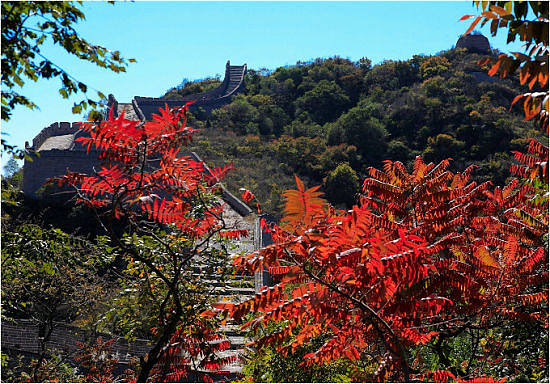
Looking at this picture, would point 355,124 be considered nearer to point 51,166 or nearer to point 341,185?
point 341,185

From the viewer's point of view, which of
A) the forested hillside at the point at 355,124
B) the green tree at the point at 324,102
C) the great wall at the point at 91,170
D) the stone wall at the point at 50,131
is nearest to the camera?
the great wall at the point at 91,170

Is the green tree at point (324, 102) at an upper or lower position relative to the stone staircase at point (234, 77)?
lower

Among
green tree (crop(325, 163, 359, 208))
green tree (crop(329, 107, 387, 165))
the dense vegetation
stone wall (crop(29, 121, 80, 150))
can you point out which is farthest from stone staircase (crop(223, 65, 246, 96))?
the dense vegetation

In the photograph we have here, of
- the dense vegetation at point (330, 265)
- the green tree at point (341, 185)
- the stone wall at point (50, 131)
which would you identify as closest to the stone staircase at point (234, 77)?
the stone wall at point (50, 131)

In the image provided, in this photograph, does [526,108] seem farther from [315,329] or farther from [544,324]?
[544,324]

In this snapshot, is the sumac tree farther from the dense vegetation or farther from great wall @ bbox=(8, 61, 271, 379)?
great wall @ bbox=(8, 61, 271, 379)

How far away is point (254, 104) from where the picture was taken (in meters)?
41.2

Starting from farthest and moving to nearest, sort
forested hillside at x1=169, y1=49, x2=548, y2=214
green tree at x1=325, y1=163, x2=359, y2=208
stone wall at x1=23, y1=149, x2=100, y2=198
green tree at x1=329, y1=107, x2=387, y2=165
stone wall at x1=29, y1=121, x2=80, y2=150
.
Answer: stone wall at x1=29, y1=121, x2=80, y2=150 → green tree at x1=329, y1=107, x2=387, y2=165 → forested hillside at x1=169, y1=49, x2=548, y2=214 → green tree at x1=325, y1=163, x2=359, y2=208 → stone wall at x1=23, y1=149, x2=100, y2=198

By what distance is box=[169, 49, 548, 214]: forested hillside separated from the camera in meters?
27.3

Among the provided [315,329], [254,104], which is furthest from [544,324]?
[254,104]

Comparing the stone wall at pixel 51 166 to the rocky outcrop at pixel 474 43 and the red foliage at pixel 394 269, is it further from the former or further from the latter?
the rocky outcrop at pixel 474 43

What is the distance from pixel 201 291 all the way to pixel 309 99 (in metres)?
36.4

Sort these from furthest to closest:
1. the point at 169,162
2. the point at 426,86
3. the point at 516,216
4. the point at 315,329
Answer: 1. the point at 426,86
2. the point at 516,216
3. the point at 169,162
4. the point at 315,329

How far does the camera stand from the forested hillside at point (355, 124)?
27266 mm
